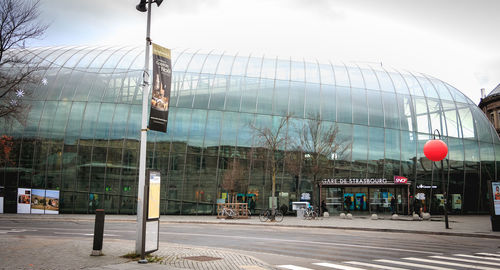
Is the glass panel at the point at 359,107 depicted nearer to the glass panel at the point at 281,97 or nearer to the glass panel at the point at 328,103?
the glass panel at the point at 328,103

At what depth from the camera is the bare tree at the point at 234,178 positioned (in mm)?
39469

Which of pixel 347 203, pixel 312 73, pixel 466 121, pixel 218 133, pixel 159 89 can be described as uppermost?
pixel 312 73

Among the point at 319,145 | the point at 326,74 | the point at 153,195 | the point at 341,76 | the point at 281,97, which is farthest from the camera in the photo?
the point at 341,76

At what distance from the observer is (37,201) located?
39.6 metres

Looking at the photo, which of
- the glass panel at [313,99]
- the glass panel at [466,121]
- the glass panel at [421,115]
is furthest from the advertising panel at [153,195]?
the glass panel at [466,121]

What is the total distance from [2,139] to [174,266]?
3932 centimetres

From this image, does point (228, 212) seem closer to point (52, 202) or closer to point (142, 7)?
point (52, 202)

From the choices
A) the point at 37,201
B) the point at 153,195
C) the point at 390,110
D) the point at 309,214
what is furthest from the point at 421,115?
the point at 37,201

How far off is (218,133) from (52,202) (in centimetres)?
1825

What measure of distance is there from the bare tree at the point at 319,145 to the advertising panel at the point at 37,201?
2658 centimetres

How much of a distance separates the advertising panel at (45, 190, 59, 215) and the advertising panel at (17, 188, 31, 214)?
1875 mm

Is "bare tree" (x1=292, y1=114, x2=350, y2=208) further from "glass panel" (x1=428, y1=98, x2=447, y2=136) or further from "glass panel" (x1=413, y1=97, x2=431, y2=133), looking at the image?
"glass panel" (x1=428, y1=98, x2=447, y2=136)

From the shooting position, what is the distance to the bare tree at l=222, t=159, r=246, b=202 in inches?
1554

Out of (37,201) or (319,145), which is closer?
(37,201)
